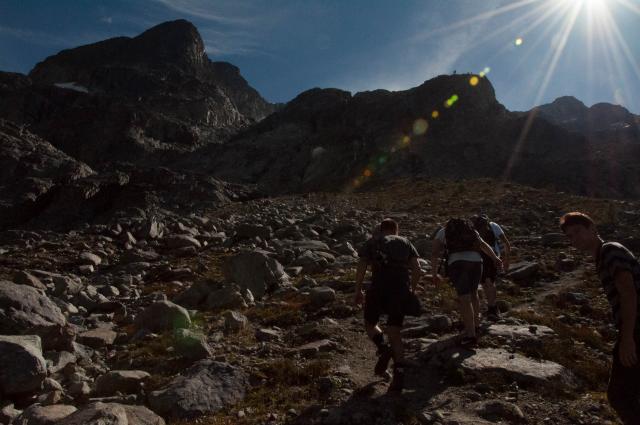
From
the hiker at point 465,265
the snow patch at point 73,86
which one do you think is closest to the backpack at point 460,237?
the hiker at point 465,265

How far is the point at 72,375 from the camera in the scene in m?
6.79

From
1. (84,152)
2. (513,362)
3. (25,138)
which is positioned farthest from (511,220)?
(84,152)

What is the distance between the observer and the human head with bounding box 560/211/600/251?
4531mm

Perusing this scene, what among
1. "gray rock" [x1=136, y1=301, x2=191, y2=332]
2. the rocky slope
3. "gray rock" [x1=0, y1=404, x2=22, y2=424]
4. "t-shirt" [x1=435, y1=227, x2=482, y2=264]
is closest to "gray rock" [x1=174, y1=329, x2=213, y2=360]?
"gray rock" [x1=136, y1=301, x2=191, y2=332]

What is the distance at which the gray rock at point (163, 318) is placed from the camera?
918 centimetres

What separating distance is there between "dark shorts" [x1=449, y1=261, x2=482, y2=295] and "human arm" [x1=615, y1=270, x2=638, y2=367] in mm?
3250

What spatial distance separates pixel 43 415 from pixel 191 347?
2.56 meters

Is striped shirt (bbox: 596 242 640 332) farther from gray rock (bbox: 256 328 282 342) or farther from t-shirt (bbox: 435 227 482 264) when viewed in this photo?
gray rock (bbox: 256 328 282 342)

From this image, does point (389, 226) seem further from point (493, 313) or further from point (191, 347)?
point (493, 313)

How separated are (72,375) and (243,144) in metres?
87.8

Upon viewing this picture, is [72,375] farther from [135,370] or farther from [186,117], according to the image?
[186,117]

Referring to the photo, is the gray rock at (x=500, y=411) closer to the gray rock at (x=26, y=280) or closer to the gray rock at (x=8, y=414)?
the gray rock at (x=8, y=414)

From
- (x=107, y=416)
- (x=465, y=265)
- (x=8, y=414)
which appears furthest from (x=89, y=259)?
(x=465, y=265)

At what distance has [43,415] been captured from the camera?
5.03 metres
